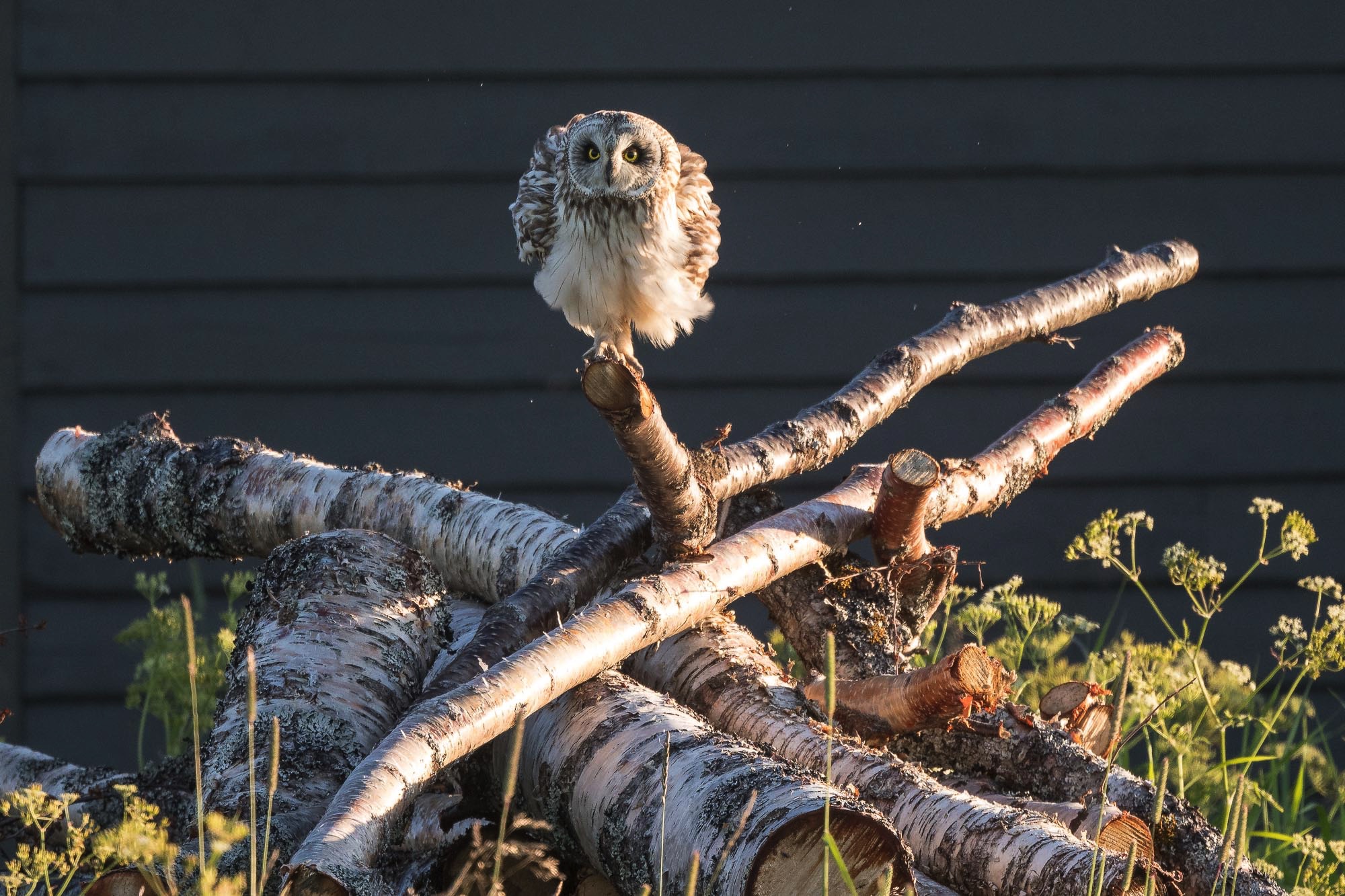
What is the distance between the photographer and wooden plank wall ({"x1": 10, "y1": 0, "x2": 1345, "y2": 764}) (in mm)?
3312

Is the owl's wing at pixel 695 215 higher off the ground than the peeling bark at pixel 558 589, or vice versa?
the owl's wing at pixel 695 215

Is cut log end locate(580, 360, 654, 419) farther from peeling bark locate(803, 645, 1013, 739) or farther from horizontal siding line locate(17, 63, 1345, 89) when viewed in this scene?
horizontal siding line locate(17, 63, 1345, 89)

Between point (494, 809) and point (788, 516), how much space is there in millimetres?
620

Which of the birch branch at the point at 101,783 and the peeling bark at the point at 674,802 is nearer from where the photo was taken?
the peeling bark at the point at 674,802

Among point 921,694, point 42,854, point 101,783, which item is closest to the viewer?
point 42,854

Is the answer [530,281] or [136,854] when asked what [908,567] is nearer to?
[136,854]

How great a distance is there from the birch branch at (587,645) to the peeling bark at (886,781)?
0.41 feet

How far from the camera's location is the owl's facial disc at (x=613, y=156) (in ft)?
7.11

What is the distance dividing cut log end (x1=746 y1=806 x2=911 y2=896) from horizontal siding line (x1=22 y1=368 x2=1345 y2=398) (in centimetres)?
234

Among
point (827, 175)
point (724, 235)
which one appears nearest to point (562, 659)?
point (724, 235)

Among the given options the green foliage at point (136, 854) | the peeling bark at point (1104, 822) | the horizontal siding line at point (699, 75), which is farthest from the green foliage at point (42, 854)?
the horizontal siding line at point (699, 75)

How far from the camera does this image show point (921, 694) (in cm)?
154

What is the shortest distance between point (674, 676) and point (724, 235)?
1929 mm

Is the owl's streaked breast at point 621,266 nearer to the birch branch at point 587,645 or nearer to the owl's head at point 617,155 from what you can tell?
the owl's head at point 617,155
